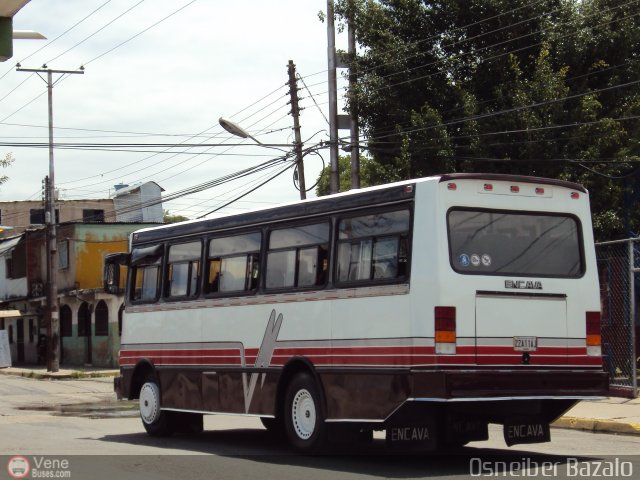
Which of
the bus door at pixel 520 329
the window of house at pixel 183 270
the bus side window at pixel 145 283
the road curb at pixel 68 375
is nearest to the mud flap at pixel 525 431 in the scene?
the bus door at pixel 520 329

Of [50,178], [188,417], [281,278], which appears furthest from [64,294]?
[281,278]

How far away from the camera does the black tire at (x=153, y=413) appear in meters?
16.1

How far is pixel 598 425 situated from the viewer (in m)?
15.7

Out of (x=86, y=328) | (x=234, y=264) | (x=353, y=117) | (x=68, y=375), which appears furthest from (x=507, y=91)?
(x=86, y=328)

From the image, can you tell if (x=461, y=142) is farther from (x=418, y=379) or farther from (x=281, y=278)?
(x=418, y=379)

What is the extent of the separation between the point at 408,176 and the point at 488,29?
3989 mm

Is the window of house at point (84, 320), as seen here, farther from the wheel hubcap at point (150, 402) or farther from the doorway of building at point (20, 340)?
the wheel hubcap at point (150, 402)

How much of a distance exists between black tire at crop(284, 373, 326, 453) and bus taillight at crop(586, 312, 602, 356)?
312 cm

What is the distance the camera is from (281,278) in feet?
44.3

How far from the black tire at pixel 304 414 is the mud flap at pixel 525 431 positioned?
2.15 m

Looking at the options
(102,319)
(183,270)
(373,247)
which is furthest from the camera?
(102,319)

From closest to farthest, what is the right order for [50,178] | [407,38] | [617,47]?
[617,47] → [407,38] → [50,178]

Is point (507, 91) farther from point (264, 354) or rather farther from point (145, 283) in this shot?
point (264, 354)

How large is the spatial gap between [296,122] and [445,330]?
21.6 meters
